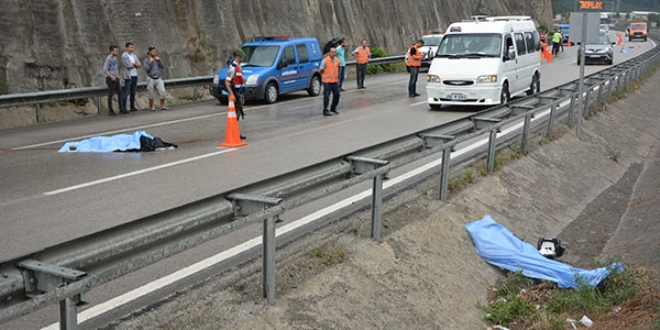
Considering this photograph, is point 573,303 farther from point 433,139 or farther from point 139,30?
point 139,30

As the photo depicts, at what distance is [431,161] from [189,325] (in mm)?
7043

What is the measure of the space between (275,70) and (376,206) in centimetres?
1496

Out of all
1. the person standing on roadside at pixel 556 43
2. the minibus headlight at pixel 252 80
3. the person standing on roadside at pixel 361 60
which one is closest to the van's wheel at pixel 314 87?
the person standing on roadside at pixel 361 60

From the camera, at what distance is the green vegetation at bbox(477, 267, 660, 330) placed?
652 cm

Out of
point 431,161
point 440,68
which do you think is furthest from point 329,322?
point 440,68

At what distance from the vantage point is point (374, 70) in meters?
33.7

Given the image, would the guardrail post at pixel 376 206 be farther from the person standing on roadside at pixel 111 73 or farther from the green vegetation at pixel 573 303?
the person standing on roadside at pixel 111 73

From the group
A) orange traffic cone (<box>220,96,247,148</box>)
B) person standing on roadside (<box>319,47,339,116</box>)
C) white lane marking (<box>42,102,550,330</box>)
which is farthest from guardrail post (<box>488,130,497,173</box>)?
person standing on roadside (<box>319,47,339,116</box>)

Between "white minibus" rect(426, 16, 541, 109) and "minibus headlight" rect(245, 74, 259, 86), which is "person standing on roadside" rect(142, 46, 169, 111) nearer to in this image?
"minibus headlight" rect(245, 74, 259, 86)

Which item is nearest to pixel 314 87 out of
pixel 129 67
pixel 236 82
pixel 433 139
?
pixel 129 67

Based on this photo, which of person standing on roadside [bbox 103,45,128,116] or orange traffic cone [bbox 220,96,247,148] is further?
person standing on roadside [bbox 103,45,128,116]

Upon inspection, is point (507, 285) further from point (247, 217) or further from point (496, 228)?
point (247, 217)

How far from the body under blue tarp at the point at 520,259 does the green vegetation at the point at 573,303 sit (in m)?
0.09

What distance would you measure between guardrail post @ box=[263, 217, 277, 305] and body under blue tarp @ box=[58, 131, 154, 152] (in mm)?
8342
